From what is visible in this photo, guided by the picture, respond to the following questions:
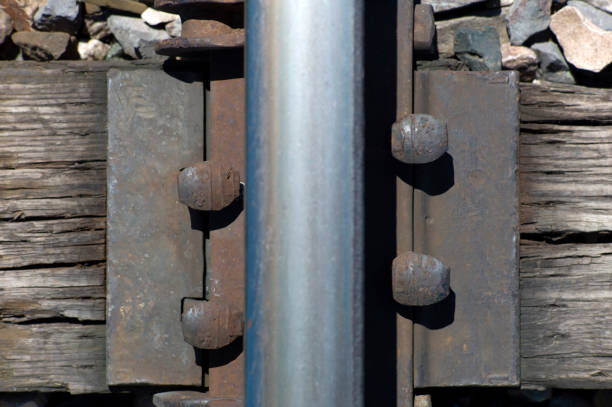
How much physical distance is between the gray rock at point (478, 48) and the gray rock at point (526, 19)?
0.39 feet

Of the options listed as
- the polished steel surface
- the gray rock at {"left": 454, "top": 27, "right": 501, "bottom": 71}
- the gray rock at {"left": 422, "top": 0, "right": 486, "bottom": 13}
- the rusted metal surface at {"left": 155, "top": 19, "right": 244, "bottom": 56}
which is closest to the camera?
the polished steel surface

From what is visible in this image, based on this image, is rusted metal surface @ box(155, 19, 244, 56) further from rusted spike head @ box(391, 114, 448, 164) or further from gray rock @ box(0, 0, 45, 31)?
gray rock @ box(0, 0, 45, 31)

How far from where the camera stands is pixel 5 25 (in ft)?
8.14

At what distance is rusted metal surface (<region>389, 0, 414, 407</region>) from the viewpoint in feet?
6.36

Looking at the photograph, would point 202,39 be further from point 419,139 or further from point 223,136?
point 419,139

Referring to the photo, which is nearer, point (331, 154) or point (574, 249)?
point (331, 154)

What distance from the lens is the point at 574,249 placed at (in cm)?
211

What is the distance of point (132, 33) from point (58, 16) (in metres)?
0.24

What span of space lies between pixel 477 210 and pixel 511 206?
0.09 meters

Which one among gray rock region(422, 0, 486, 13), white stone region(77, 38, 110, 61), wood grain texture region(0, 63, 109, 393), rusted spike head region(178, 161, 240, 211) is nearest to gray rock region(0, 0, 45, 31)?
white stone region(77, 38, 110, 61)

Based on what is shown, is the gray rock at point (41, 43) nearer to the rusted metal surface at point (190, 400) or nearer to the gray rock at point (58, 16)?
the gray rock at point (58, 16)

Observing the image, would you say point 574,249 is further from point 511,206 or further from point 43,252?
Answer: point 43,252

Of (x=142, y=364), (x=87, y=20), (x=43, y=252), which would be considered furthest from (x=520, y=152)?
(x=87, y=20)

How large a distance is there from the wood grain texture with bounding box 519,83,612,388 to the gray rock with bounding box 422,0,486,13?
45cm
